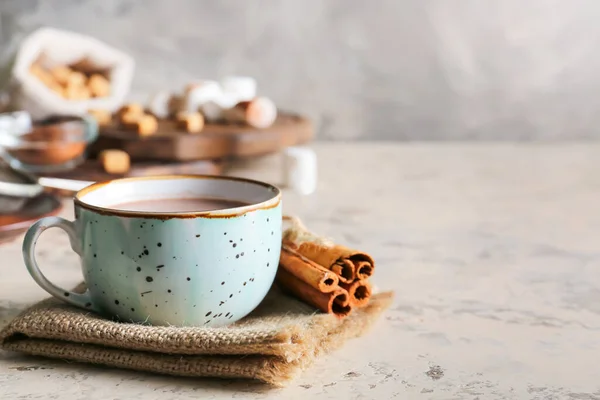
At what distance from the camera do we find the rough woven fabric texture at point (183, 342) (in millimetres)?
541

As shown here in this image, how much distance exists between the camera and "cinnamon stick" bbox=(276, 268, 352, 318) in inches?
25.2

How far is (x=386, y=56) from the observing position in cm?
218

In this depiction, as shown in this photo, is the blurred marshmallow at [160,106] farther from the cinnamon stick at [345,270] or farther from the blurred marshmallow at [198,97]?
the cinnamon stick at [345,270]

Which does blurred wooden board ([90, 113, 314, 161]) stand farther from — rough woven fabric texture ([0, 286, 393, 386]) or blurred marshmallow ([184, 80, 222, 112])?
rough woven fabric texture ([0, 286, 393, 386])

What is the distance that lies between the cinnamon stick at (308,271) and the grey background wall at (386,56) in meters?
1.52

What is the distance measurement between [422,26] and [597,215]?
42.8 inches

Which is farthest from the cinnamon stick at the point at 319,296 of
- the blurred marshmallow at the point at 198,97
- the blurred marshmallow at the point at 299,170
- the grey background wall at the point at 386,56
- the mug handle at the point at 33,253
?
the grey background wall at the point at 386,56

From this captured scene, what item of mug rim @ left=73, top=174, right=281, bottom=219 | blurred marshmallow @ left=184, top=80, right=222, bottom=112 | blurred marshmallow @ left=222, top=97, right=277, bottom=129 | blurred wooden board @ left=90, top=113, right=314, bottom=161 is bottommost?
mug rim @ left=73, top=174, right=281, bottom=219

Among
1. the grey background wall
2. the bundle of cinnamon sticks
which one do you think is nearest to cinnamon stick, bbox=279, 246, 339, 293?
the bundle of cinnamon sticks

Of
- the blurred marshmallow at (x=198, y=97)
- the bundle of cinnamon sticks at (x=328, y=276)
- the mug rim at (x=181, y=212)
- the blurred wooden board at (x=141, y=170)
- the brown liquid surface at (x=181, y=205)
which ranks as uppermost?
the blurred marshmallow at (x=198, y=97)

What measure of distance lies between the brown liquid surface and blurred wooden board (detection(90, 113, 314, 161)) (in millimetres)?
650

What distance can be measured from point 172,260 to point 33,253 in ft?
0.42

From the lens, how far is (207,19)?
2.12m

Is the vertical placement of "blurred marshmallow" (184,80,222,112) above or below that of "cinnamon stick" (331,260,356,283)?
above
